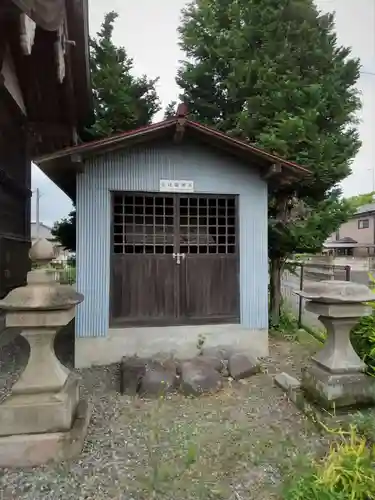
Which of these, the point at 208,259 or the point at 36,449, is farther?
the point at 208,259

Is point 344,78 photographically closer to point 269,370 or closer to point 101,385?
point 269,370

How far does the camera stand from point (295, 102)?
6.64 metres

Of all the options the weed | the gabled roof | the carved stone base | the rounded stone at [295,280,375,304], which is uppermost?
the gabled roof

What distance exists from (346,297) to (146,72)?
6.85 metres

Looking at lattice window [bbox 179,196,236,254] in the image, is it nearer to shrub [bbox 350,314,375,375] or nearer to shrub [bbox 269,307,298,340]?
shrub [bbox 350,314,375,375]

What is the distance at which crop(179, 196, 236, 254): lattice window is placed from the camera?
552cm

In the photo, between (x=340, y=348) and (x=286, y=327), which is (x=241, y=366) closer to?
(x=340, y=348)

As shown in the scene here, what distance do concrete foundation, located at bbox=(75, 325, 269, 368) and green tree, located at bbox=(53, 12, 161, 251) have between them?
3419 millimetres

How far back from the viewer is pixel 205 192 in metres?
5.44

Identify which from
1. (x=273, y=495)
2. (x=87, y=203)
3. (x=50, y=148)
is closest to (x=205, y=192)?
(x=87, y=203)

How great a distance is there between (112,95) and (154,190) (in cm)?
334

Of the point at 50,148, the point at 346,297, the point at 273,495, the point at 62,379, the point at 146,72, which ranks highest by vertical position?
the point at 146,72

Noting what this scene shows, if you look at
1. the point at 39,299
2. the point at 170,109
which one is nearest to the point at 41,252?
the point at 39,299

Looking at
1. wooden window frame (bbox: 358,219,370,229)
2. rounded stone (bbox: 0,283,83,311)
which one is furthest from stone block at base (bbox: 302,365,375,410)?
wooden window frame (bbox: 358,219,370,229)
